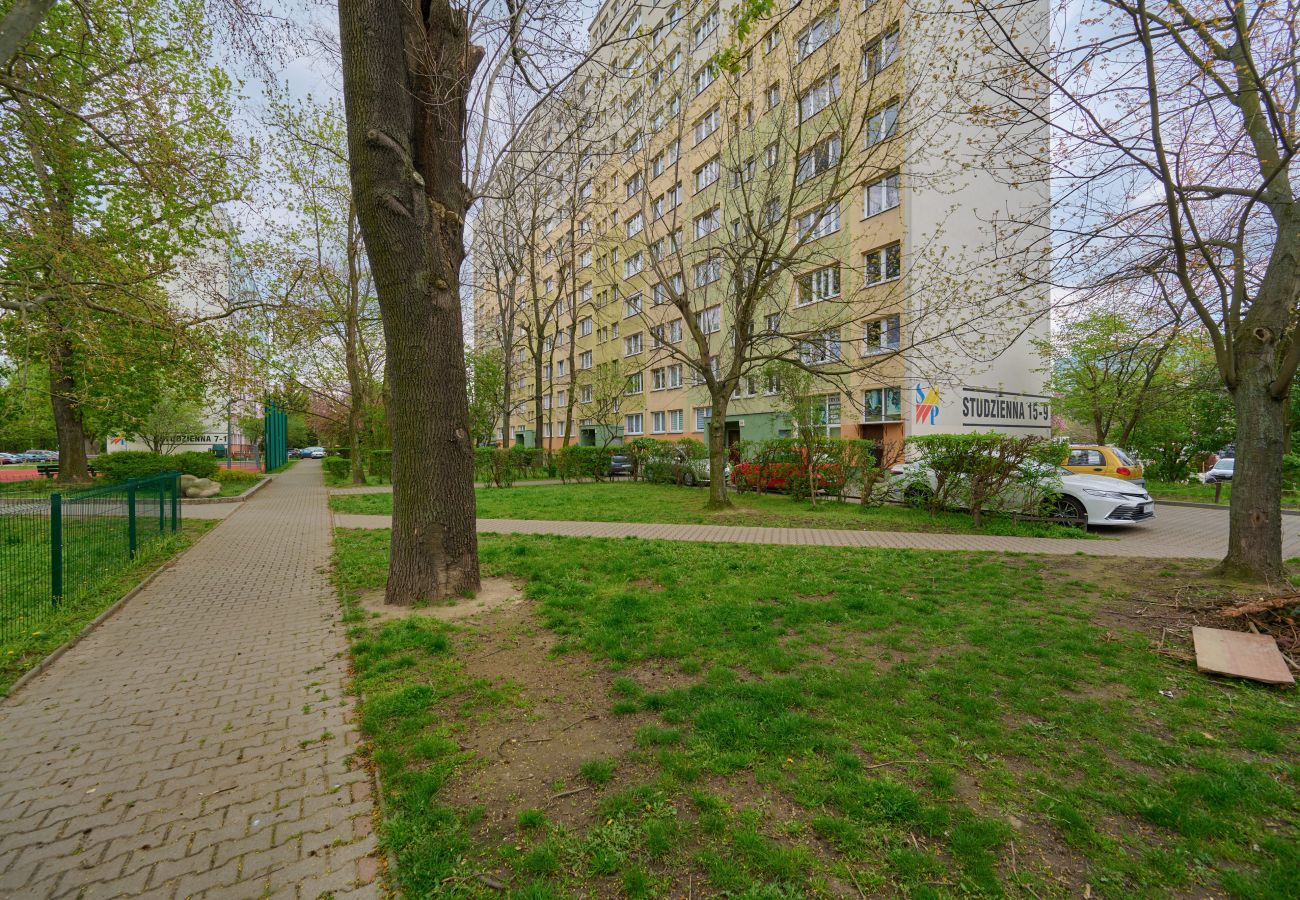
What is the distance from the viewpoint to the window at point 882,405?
66.4ft

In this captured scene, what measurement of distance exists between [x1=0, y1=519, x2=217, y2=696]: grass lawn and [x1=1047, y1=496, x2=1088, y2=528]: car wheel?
47.9 feet

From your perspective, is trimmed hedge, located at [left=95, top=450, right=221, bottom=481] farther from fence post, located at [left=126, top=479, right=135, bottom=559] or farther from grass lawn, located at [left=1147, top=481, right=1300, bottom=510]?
grass lawn, located at [left=1147, top=481, right=1300, bottom=510]

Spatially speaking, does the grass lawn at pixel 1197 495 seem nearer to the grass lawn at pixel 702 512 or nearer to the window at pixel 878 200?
the grass lawn at pixel 702 512

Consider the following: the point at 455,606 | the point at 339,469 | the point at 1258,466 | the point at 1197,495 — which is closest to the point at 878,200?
the point at 1197,495

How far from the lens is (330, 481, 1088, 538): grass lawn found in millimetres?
10859

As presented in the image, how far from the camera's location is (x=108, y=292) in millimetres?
9258

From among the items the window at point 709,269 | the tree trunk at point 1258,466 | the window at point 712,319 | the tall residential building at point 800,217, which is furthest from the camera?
the window at point 712,319

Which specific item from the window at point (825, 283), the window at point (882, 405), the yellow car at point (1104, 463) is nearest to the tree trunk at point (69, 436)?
the window at point (825, 283)

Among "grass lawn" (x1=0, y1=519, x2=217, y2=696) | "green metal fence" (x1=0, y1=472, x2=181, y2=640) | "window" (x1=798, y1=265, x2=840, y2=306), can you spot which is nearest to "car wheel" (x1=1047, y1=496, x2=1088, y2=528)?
"window" (x1=798, y1=265, x2=840, y2=306)

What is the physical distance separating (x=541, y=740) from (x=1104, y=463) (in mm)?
16657

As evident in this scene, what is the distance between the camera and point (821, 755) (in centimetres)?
288

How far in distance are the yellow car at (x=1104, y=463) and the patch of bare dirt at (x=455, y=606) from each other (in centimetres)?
1418

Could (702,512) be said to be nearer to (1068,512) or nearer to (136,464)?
(1068,512)

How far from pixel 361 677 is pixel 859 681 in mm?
3599
